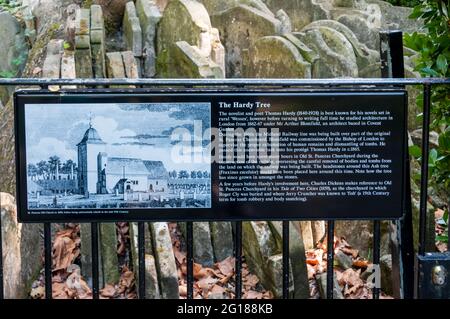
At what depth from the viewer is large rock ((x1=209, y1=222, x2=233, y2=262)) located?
7.82 meters

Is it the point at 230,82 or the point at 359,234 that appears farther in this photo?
the point at 359,234

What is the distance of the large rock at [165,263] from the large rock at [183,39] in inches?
91.8

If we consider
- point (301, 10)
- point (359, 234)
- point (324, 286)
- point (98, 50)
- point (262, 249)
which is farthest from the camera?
point (301, 10)

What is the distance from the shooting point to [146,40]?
1002cm

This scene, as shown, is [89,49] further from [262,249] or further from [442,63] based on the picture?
[442,63]

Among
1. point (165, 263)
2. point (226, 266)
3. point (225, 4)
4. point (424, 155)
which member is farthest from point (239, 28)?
point (424, 155)

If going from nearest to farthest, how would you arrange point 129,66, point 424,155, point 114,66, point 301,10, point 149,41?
point 424,155 < point 114,66 < point 129,66 < point 149,41 < point 301,10

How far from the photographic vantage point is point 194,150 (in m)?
3.87

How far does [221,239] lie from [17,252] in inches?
101

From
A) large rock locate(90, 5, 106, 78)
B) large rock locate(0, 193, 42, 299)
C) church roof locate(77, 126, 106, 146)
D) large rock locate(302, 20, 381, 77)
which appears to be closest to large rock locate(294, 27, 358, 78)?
large rock locate(302, 20, 381, 77)

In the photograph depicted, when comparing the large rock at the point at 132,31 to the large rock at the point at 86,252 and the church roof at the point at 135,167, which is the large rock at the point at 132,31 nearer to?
the large rock at the point at 86,252

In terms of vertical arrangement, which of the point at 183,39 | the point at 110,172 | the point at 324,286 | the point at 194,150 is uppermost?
the point at 183,39

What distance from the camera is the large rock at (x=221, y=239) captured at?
25.7ft

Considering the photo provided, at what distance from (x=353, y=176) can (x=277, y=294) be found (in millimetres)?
3745
